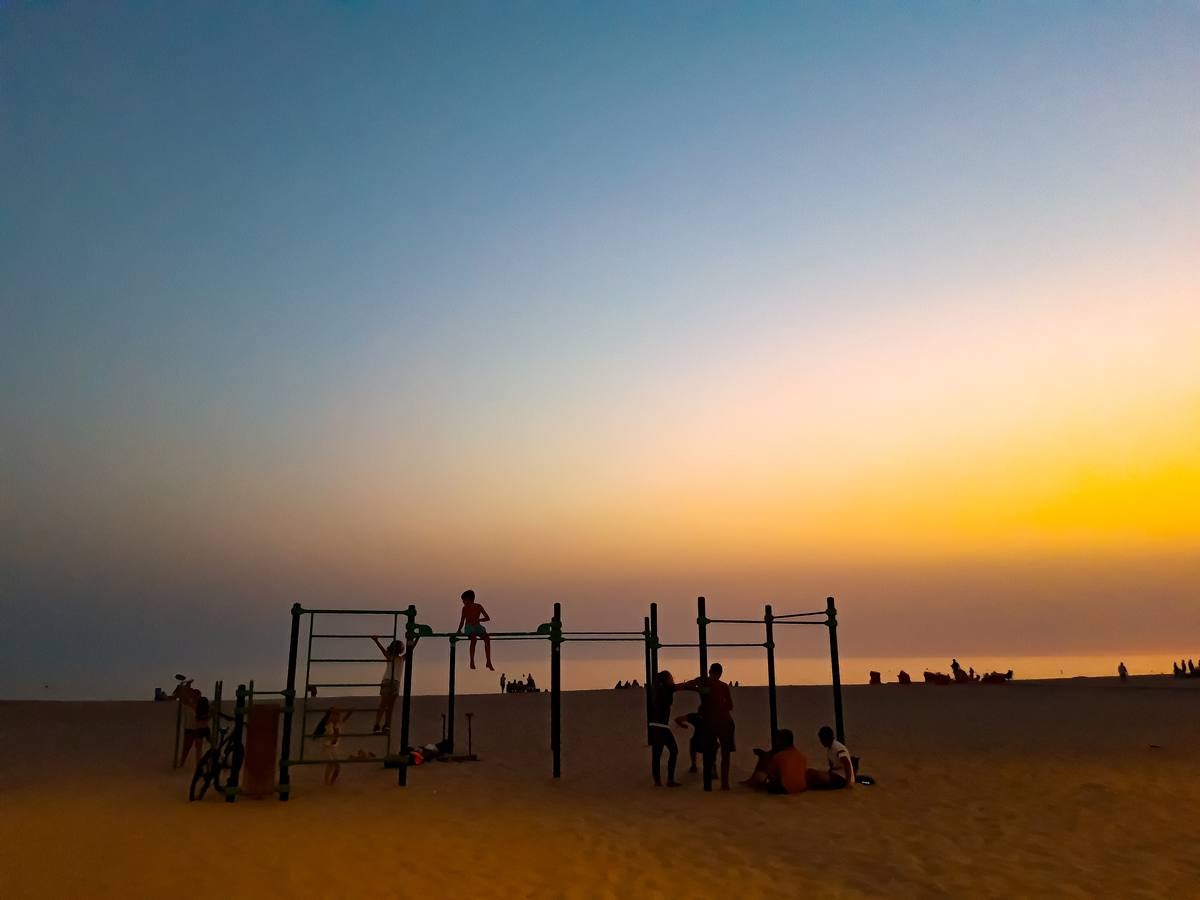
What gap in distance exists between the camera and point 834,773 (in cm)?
1354

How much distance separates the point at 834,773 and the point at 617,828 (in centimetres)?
430

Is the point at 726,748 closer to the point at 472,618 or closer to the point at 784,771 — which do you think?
the point at 784,771

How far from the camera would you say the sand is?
8.47 meters

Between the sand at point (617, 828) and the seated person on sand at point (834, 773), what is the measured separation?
1.06 ft

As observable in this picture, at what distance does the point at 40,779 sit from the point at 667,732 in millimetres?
10737

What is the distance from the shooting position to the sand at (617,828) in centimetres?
847

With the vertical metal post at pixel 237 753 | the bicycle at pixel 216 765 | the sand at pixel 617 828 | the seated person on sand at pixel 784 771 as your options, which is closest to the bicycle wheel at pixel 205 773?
the bicycle at pixel 216 765

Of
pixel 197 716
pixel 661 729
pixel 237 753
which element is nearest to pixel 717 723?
pixel 661 729

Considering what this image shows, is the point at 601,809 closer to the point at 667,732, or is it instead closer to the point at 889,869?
the point at 667,732

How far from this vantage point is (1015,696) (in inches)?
1289

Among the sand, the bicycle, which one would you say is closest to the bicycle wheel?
the bicycle

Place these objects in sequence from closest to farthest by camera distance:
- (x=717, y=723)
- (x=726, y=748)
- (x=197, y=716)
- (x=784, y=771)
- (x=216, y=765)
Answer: (x=216, y=765)
(x=784, y=771)
(x=726, y=748)
(x=717, y=723)
(x=197, y=716)

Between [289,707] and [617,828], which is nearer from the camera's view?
[617,828]

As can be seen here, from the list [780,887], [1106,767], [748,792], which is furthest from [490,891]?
[1106,767]
